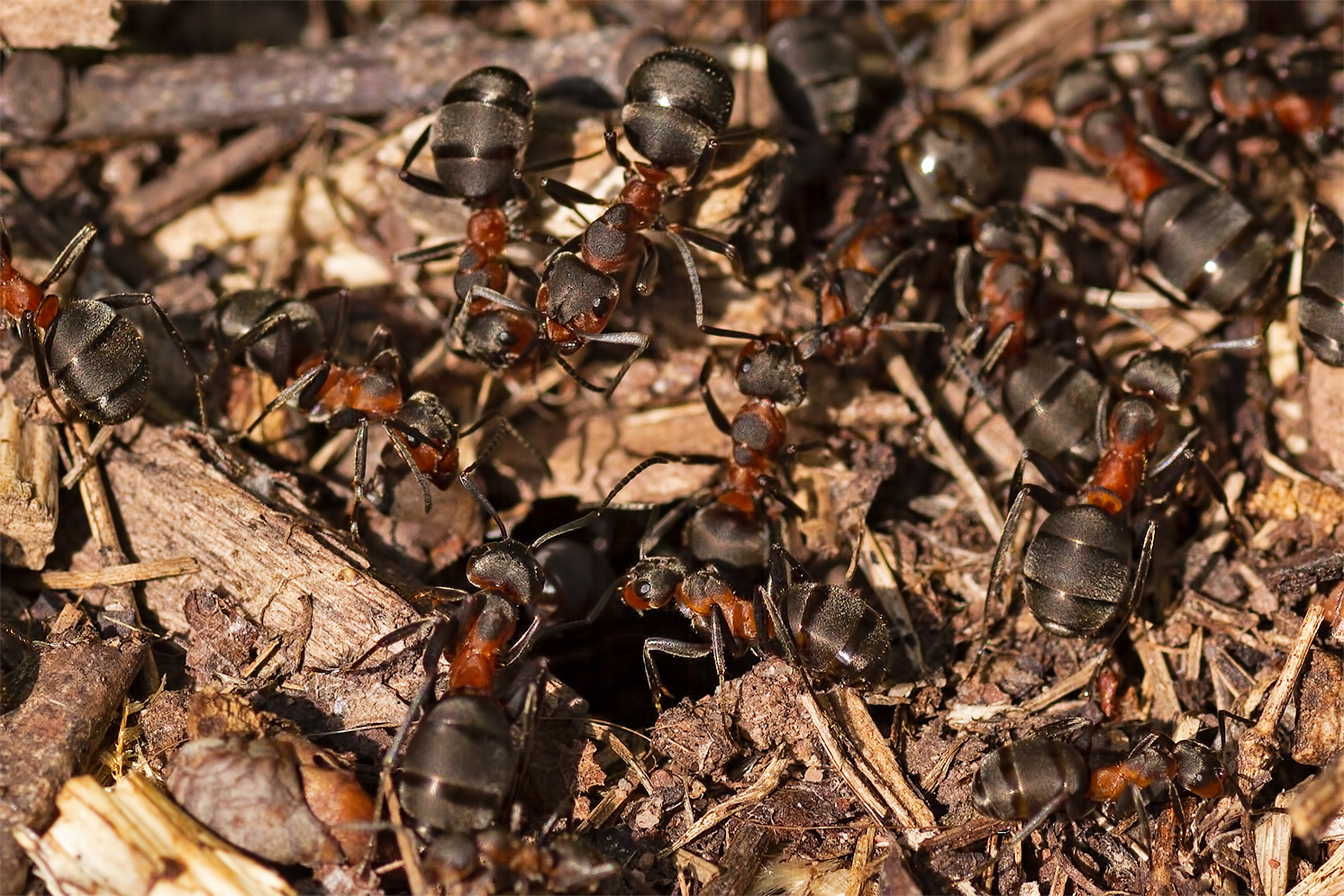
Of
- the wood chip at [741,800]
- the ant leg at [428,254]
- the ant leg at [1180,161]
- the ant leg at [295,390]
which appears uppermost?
the ant leg at [428,254]

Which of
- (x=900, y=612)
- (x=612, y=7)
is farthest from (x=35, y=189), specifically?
(x=900, y=612)

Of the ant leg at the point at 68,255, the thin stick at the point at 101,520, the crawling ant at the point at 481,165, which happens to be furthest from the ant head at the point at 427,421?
the ant leg at the point at 68,255

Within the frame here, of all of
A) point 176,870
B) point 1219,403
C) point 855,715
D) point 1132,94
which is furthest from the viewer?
point 1132,94

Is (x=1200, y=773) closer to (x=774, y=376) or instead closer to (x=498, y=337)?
(x=774, y=376)

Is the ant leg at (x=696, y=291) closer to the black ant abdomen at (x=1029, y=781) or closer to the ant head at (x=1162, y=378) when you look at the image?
the ant head at (x=1162, y=378)

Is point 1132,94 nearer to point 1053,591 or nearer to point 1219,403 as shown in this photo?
point 1219,403
